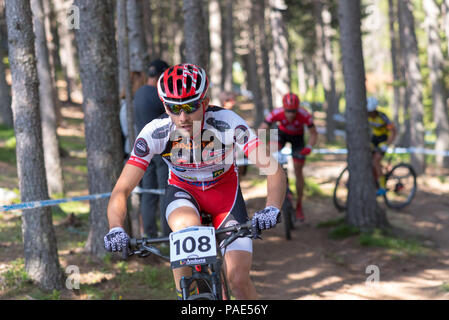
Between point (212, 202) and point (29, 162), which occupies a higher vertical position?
point (29, 162)

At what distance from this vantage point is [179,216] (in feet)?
13.7

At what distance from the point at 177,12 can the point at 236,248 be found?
110ft

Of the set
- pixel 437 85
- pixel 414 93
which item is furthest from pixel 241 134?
pixel 437 85

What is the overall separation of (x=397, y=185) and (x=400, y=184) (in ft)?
0.23

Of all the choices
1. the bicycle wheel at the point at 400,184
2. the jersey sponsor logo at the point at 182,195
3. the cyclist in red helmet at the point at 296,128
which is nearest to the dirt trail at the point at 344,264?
the bicycle wheel at the point at 400,184

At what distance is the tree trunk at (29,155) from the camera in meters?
6.36

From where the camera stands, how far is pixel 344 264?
910 centimetres

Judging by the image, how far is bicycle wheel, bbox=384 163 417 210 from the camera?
1288 centimetres

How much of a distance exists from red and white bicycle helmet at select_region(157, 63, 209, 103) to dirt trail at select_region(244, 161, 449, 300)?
4.09 metres

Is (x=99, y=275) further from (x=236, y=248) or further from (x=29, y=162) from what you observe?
(x=236, y=248)

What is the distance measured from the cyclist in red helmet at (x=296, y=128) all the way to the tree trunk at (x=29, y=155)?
505 cm

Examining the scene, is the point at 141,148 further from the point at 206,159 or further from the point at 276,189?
the point at 276,189
